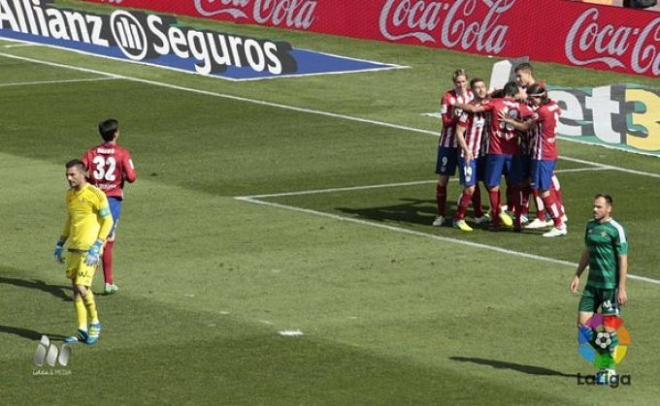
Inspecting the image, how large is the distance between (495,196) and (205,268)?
4.87 m

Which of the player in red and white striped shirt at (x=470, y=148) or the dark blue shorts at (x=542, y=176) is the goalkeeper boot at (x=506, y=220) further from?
the dark blue shorts at (x=542, y=176)

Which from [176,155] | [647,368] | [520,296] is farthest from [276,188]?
[647,368]

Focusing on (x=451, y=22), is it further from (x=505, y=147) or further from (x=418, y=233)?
(x=418, y=233)

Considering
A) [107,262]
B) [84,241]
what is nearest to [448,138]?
[107,262]

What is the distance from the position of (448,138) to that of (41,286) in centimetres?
696

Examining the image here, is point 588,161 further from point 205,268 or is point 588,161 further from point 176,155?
point 205,268

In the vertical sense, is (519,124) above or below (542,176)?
above

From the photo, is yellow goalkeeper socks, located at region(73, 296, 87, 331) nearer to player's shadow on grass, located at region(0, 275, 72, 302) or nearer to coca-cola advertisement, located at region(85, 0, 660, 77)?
player's shadow on grass, located at region(0, 275, 72, 302)

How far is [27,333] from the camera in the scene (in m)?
19.5

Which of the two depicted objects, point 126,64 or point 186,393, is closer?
point 186,393

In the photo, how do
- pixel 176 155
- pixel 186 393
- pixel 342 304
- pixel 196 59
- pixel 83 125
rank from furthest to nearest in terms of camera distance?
pixel 196 59 < pixel 83 125 < pixel 176 155 < pixel 342 304 < pixel 186 393

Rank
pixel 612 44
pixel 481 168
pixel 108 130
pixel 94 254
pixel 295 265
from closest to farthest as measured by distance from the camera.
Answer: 1. pixel 94 254
2. pixel 108 130
3. pixel 295 265
4. pixel 481 168
5. pixel 612 44

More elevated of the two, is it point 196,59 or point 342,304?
point 196,59

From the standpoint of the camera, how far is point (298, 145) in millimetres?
33438
